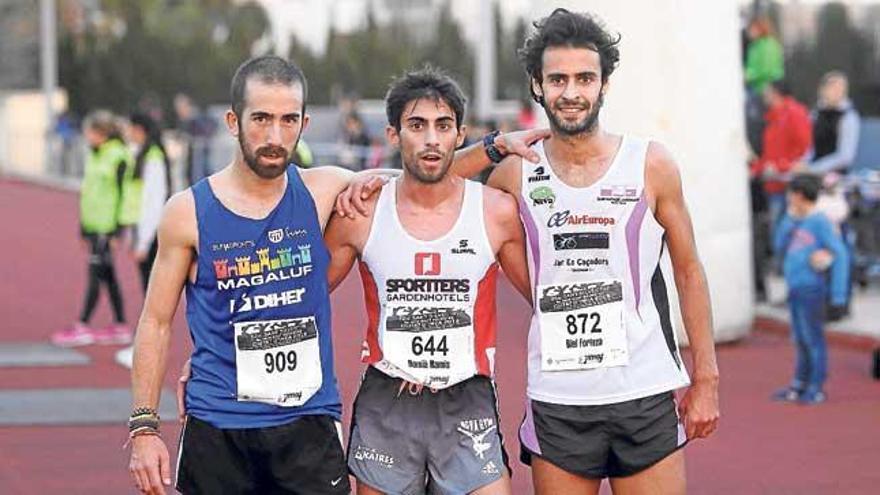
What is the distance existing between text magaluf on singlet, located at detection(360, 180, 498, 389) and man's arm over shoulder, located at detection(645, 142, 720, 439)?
23.4 inches

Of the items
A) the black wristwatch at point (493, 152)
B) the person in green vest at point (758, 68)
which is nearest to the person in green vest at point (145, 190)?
the person in green vest at point (758, 68)

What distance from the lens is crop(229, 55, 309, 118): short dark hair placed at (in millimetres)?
6109

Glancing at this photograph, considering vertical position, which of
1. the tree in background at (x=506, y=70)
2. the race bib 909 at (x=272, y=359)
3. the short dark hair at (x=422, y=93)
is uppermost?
the tree in background at (x=506, y=70)

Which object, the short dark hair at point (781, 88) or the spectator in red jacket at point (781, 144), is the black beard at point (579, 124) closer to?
the spectator in red jacket at point (781, 144)

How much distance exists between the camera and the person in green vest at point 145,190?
15516 mm

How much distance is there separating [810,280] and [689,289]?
266 inches

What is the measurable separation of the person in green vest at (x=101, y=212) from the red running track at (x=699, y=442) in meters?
0.53

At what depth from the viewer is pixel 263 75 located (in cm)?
611

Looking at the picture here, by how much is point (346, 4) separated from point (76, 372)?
46264 mm

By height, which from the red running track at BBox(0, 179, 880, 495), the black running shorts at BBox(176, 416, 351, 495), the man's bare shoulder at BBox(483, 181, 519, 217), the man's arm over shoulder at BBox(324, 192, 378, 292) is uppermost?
the man's bare shoulder at BBox(483, 181, 519, 217)

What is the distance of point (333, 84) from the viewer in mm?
59031

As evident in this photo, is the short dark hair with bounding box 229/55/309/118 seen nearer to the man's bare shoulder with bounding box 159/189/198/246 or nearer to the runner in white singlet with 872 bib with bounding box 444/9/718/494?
the man's bare shoulder with bounding box 159/189/198/246

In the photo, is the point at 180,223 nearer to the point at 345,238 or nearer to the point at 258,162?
the point at 258,162

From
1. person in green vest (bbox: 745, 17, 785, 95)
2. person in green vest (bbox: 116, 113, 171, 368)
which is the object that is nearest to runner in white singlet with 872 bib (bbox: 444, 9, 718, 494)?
person in green vest (bbox: 116, 113, 171, 368)
